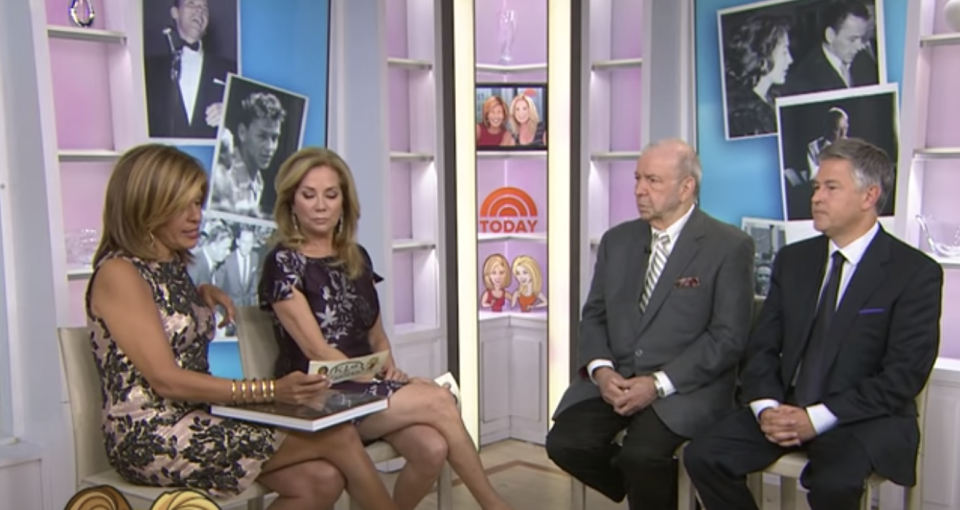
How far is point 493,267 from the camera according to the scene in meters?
4.49

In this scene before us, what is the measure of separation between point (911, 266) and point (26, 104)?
288 cm

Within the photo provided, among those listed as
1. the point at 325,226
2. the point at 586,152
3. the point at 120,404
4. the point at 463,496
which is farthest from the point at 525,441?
the point at 120,404

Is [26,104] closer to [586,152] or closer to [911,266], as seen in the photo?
[586,152]

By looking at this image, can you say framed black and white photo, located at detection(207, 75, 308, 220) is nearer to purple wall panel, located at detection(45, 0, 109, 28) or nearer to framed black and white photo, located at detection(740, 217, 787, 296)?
purple wall panel, located at detection(45, 0, 109, 28)

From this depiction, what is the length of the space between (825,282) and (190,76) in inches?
94.4

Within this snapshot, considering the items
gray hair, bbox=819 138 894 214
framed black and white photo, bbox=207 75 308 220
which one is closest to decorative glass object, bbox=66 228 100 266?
framed black and white photo, bbox=207 75 308 220

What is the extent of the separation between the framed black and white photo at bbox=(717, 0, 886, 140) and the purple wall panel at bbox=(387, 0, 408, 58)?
1444 mm

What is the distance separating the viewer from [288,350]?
2824 millimetres

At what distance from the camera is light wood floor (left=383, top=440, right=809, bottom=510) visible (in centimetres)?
365

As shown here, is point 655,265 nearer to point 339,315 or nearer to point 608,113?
point 339,315

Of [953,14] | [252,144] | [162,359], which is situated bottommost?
[162,359]

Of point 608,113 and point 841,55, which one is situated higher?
point 841,55

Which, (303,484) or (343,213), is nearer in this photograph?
(303,484)

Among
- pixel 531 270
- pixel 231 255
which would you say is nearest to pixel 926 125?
pixel 531 270
